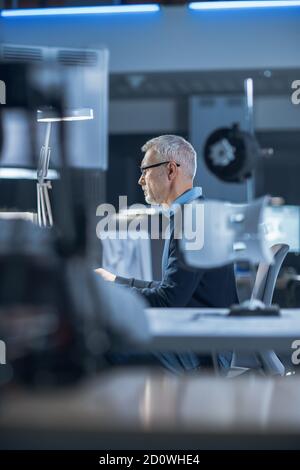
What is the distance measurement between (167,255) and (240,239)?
2.79 feet

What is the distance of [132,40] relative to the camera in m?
6.93

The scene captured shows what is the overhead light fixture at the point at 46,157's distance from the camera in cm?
119

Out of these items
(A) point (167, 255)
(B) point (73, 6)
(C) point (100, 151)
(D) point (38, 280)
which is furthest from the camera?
(B) point (73, 6)

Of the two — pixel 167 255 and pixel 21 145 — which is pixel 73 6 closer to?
pixel 167 255

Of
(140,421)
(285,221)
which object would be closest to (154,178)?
(140,421)

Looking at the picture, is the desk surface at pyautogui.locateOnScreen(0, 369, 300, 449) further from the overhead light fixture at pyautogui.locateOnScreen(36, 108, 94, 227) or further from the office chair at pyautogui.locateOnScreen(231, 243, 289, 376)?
the office chair at pyautogui.locateOnScreen(231, 243, 289, 376)

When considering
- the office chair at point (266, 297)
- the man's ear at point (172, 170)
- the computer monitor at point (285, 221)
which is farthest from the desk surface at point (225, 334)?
the computer monitor at point (285, 221)

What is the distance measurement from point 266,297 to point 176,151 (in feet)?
2.37

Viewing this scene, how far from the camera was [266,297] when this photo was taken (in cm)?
274

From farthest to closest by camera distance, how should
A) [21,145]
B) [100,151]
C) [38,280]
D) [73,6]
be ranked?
1. [73,6]
2. [100,151]
3. [21,145]
4. [38,280]

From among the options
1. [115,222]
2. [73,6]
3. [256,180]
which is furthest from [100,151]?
[256,180]

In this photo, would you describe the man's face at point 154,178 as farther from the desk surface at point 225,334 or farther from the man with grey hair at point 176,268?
the desk surface at point 225,334

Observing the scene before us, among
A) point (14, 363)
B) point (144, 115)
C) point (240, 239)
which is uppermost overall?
point (144, 115)

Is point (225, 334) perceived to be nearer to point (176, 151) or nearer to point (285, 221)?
point (176, 151)
